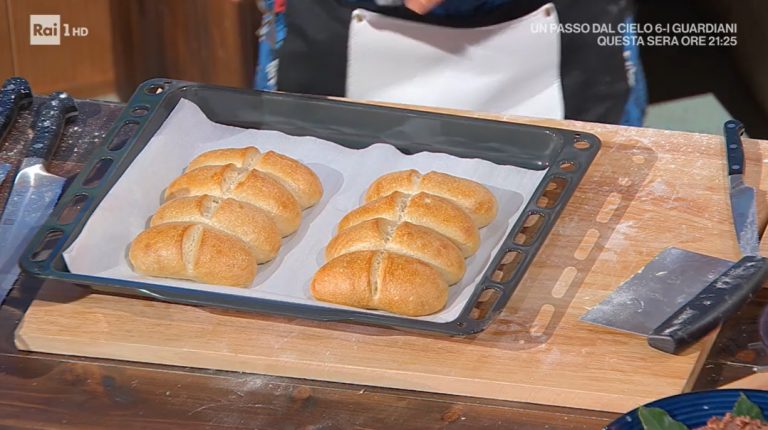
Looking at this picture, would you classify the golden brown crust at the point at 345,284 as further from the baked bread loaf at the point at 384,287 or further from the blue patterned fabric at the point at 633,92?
the blue patterned fabric at the point at 633,92

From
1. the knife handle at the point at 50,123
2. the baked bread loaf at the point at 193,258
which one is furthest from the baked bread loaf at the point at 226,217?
the knife handle at the point at 50,123

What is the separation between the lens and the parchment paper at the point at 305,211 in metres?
1.53

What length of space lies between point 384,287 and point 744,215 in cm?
54

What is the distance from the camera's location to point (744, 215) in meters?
1.59

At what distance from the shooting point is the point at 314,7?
206 centimetres

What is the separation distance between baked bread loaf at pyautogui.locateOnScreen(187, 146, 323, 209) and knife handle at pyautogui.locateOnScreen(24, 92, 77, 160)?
0.75ft

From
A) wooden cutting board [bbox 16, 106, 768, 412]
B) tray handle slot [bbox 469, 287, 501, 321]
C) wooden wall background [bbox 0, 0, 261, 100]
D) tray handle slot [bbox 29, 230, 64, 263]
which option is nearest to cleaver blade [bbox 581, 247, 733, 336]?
wooden cutting board [bbox 16, 106, 768, 412]

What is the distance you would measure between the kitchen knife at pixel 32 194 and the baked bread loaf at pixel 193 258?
17cm

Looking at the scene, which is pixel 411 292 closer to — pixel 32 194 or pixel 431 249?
pixel 431 249

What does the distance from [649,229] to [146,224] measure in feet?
2.43

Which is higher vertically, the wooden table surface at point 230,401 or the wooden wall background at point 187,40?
the wooden wall background at point 187,40

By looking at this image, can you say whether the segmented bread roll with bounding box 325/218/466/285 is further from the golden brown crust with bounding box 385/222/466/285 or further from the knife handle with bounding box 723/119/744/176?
the knife handle with bounding box 723/119/744/176

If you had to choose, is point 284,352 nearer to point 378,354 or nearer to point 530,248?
point 378,354

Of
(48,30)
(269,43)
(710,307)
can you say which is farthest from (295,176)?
(48,30)
